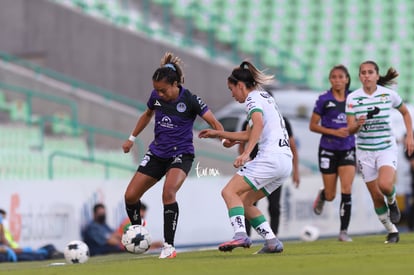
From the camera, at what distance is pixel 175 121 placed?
469 inches

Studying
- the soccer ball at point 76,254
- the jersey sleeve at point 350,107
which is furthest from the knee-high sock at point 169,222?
the jersey sleeve at point 350,107

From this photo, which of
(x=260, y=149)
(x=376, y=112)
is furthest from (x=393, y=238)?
(x=260, y=149)

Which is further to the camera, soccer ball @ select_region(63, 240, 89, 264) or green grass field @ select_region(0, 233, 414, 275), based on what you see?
soccer ball @ select_region(63, 240, 89, 264)

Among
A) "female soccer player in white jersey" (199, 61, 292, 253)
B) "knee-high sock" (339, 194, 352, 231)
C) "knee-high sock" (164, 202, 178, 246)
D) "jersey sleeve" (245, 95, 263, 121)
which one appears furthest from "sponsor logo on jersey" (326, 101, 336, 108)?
"jersey sleeve" (245, 95, 263, 121)

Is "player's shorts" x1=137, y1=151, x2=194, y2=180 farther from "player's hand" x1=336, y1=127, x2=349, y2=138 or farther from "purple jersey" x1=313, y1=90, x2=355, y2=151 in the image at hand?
"purple jersey" x1=313, y1=90, x2=355, y2=151

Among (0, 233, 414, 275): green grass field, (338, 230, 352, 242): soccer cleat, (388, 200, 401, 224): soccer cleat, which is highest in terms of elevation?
(388, 200, 401, 224): soccer cleat

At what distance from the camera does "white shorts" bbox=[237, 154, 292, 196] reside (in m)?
11.1

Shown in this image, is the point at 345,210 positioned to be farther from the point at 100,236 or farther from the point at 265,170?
the point at 100,236

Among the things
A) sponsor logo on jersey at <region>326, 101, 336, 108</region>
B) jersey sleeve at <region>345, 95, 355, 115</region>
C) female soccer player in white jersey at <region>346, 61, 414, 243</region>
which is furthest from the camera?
sponsor logo on jersey at <region>326, 101, 336, 108</region>

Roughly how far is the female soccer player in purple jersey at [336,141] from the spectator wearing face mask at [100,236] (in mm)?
4454

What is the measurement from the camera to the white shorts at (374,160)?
13359mm

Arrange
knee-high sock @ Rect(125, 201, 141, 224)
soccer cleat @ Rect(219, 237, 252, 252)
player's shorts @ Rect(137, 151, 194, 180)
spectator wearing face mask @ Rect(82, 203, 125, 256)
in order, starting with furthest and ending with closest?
spectator wearing face mask @ Rect(82, 203, 125, 256) → knee-high sock @ Rect(125, 201, 141, 224) → player's shorts @ Rect(137, 151, 194, 180) → soccer cleat @ Rect(219, 237, 252, 252)

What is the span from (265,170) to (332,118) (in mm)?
3999

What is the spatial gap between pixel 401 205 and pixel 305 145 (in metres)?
2.53
